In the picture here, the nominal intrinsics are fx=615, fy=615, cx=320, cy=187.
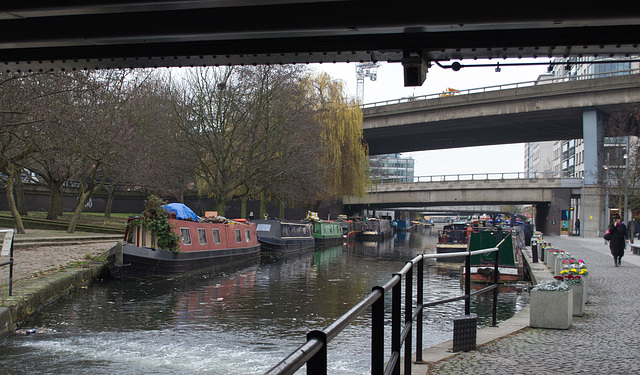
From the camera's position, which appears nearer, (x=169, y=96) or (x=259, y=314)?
(x=259, y=314)

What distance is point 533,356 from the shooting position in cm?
691

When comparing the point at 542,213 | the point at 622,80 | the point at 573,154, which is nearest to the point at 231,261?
the point at 622,80

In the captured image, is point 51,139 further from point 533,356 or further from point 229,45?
point 533,356

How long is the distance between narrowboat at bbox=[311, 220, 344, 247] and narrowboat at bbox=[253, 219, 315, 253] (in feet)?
Result: 13.0

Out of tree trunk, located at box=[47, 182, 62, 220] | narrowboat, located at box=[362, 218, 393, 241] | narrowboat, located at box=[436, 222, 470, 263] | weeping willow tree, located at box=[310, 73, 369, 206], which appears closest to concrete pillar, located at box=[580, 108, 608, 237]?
narrowboat, located at box=[436, 222, 470, 263]

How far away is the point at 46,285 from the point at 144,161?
18.4 meters

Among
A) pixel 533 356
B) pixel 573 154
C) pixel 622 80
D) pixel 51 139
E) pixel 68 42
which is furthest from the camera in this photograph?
pixel 573 154

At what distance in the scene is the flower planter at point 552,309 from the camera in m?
8.77

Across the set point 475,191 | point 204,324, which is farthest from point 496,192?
point 204,324

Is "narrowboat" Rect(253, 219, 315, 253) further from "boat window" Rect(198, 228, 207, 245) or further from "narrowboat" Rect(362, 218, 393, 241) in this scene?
"narrowboat" Rect(362, 218, 393, 241)

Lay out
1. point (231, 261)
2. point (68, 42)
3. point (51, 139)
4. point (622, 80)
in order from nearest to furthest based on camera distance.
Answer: point (68, 42), point (51, 139), point (231, 261), point (622, 80)

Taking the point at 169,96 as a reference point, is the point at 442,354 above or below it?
below

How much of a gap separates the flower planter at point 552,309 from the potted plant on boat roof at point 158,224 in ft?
48.2

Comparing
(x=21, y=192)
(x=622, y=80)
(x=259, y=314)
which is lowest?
(x=259, y=314)
